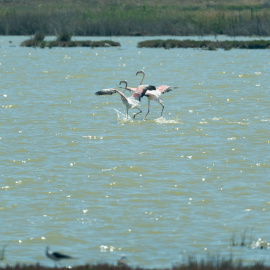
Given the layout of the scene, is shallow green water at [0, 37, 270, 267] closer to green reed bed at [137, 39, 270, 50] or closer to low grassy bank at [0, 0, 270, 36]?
green reed bed at [137, 39, 270, 50]

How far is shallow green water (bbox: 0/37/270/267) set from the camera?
→ 35.7ft

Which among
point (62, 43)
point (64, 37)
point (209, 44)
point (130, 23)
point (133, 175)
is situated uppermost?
point (130, 23)

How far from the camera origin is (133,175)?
15289 mm

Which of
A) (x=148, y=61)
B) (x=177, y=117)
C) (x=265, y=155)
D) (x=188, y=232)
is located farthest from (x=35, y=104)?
(x=148, y=61)

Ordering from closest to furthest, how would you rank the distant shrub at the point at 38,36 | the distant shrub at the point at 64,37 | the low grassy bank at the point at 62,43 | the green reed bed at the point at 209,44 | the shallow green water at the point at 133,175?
1. the shallow green water at the point at 133,175
2. the green reed bed at the point at 209,44
3. the low grassy bank at the point at 62,43
4. the distant shrub at the point at 38,36
5. the distant shrub at the point at 64,37

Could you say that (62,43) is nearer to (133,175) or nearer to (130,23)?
(130,23)

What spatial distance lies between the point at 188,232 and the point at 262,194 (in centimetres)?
272

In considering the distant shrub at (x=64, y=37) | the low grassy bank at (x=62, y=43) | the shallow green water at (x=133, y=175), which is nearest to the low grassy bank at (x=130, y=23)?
the distant shrub at (x=64, y=37)

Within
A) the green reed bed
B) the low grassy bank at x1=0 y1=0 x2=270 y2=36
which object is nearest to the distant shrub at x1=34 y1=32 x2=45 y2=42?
the low grassy bank at x1=0 y1=0 x2=270 y2=36

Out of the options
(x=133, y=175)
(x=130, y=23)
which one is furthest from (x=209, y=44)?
(x=133, y=175)

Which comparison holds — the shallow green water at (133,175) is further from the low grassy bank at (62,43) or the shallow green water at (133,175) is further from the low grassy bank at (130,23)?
the low grassy bank at (130,23)

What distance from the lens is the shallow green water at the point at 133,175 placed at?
10.9m

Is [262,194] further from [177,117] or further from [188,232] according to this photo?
[177,117]

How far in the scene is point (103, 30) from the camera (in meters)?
58.7
